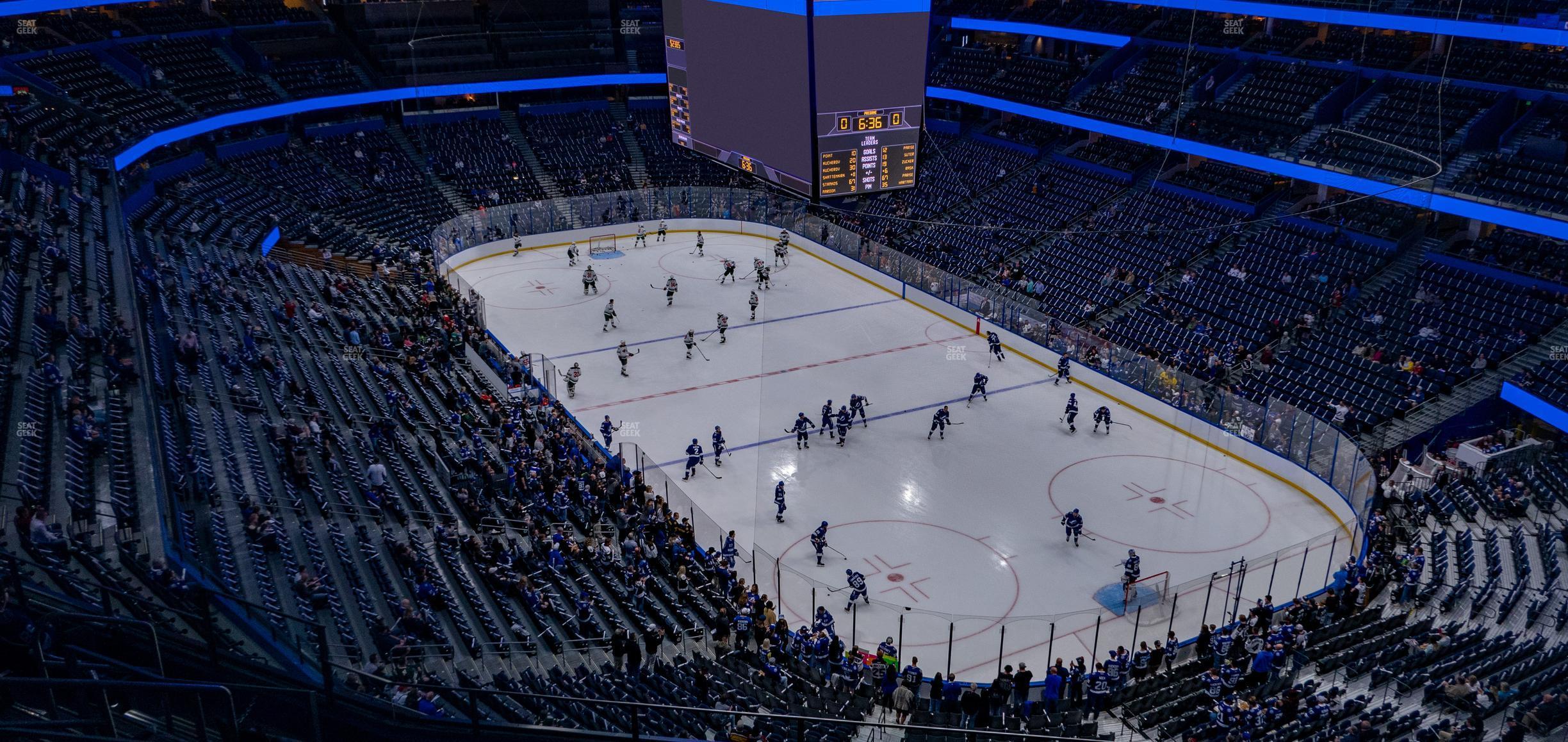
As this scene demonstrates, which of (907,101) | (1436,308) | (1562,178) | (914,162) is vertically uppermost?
(907,101)

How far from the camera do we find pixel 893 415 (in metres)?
28.9

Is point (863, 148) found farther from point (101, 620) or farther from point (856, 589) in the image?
point (101, 620)

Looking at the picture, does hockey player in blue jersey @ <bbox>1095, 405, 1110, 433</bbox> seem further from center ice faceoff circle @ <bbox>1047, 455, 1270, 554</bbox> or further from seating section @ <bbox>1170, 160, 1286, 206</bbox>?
seating section @ <bbox>1170, 160, 1286, 206</bbox>

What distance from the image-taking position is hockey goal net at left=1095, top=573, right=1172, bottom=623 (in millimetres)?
19281

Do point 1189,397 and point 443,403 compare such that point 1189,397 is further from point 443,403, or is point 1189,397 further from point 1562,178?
point 443,403

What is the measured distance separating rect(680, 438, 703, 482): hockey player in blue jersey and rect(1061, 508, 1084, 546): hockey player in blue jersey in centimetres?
795

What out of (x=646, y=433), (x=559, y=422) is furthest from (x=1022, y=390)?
(x=559, y=422)

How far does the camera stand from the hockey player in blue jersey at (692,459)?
24656 mm

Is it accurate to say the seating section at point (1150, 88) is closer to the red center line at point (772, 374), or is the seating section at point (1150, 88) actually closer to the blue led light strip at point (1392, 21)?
the blue led light strip at point (1392, 21)

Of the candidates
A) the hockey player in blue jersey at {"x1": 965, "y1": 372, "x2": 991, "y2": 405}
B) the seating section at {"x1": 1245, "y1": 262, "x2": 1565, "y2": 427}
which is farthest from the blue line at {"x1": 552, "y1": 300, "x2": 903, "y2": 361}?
the seating section at {"x1": 1245, "y1": 262, "x2": 1565, "y2": 427}

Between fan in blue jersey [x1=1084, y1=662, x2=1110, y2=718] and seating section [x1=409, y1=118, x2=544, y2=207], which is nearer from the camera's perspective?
fan in blue jersey [x1=1084, y1=662, x2=1110, y2=718]

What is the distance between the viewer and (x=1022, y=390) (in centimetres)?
3059

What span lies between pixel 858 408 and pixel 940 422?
208cm

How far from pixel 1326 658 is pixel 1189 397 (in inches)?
464
